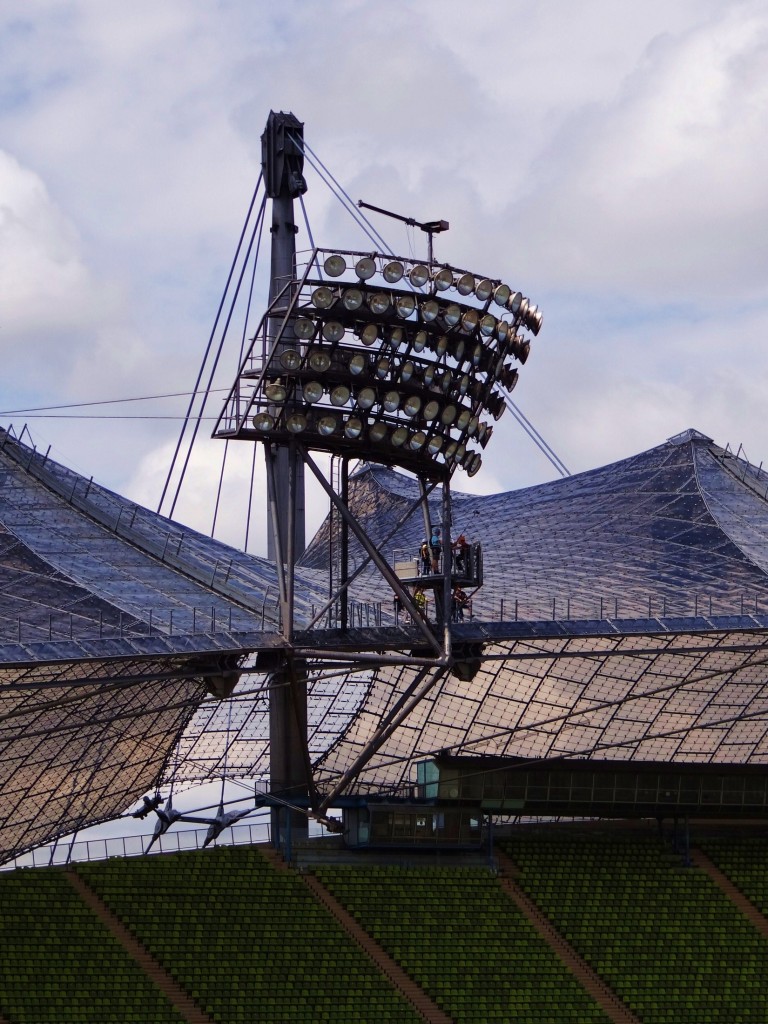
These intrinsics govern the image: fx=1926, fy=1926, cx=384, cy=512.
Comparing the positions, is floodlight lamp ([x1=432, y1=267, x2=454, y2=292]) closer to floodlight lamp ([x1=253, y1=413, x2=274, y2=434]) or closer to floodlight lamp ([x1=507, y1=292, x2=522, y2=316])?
floodlight lamp ([x1=507, y1=292, x2=522, y2=316])

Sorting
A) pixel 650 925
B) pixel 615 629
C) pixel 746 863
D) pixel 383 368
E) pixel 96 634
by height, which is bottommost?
pixel 650 925

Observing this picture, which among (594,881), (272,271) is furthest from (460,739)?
(272,271)

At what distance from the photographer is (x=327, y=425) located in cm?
5578

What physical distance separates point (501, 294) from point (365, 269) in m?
4.93

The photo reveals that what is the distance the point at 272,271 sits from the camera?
71688 millimetres

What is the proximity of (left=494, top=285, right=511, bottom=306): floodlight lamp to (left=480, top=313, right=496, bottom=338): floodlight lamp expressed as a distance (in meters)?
0.54

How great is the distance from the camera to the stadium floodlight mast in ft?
181

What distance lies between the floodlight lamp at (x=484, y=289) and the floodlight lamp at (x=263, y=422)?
7.32 meters

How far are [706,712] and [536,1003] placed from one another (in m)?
14.7

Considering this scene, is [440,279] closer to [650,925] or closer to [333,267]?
[333,267]

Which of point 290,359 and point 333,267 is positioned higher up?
point 333,267

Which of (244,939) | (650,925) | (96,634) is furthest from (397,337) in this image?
(650,925)

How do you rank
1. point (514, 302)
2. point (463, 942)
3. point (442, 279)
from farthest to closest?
point (463, 942) → point (514, 302) → point (442, 279)

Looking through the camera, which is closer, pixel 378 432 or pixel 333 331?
pixel 333 331
